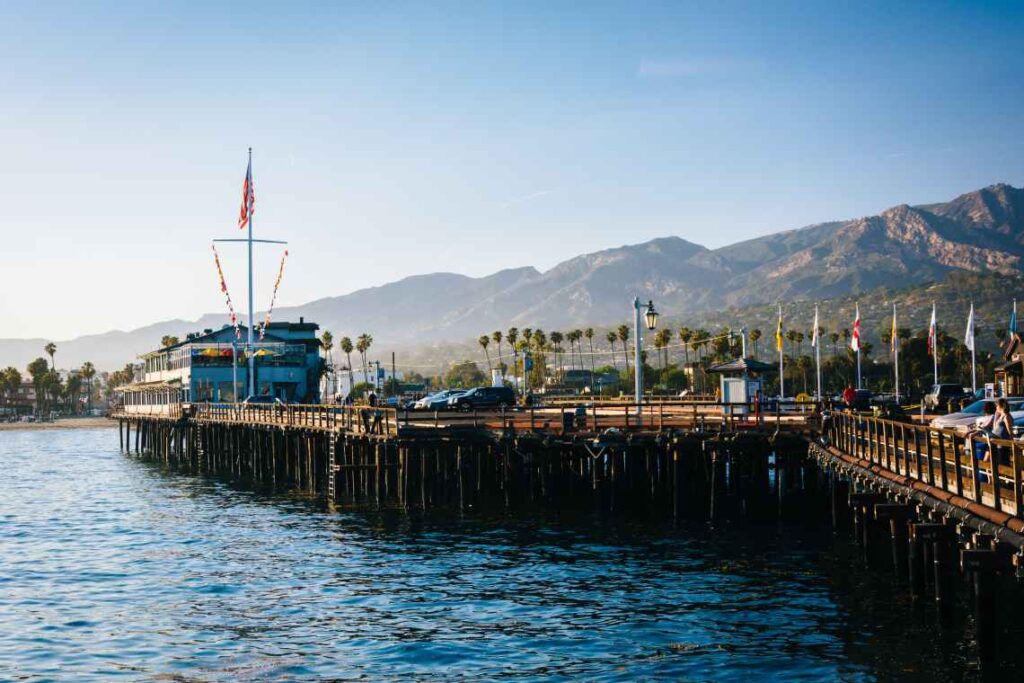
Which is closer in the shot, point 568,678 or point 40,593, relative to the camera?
point 568,678

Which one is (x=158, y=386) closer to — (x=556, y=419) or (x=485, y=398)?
(x=485, y=398)

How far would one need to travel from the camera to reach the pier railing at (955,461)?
63.0ft

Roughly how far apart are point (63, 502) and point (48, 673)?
36539mm

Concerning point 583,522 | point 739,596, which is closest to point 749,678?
point 739,596

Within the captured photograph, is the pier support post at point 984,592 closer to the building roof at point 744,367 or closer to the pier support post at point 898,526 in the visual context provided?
the pier support post at point 898,526

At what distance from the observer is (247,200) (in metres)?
73.2

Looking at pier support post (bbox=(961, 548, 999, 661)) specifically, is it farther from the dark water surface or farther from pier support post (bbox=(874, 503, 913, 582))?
pier support post (bbox=(874, 503, 913, 582))

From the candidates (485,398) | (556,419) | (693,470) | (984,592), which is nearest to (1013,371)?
(485,398)

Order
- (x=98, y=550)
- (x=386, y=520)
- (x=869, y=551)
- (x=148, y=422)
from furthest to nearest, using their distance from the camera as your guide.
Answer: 1. (x=148, y=422)
2. (x=386, y=520)
3. (x=98, y=550)
4. (x=869, y=551)

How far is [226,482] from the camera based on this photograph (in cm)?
6406

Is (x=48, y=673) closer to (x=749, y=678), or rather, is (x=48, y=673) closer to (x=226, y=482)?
(x=749, y=678)

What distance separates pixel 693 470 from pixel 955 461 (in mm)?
22192

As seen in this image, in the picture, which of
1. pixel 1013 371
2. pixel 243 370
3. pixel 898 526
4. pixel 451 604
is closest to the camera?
pixel 898 526

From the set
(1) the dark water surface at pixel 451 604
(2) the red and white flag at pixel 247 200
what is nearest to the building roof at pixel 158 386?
(2) the red and white flag at pixel 247 200
